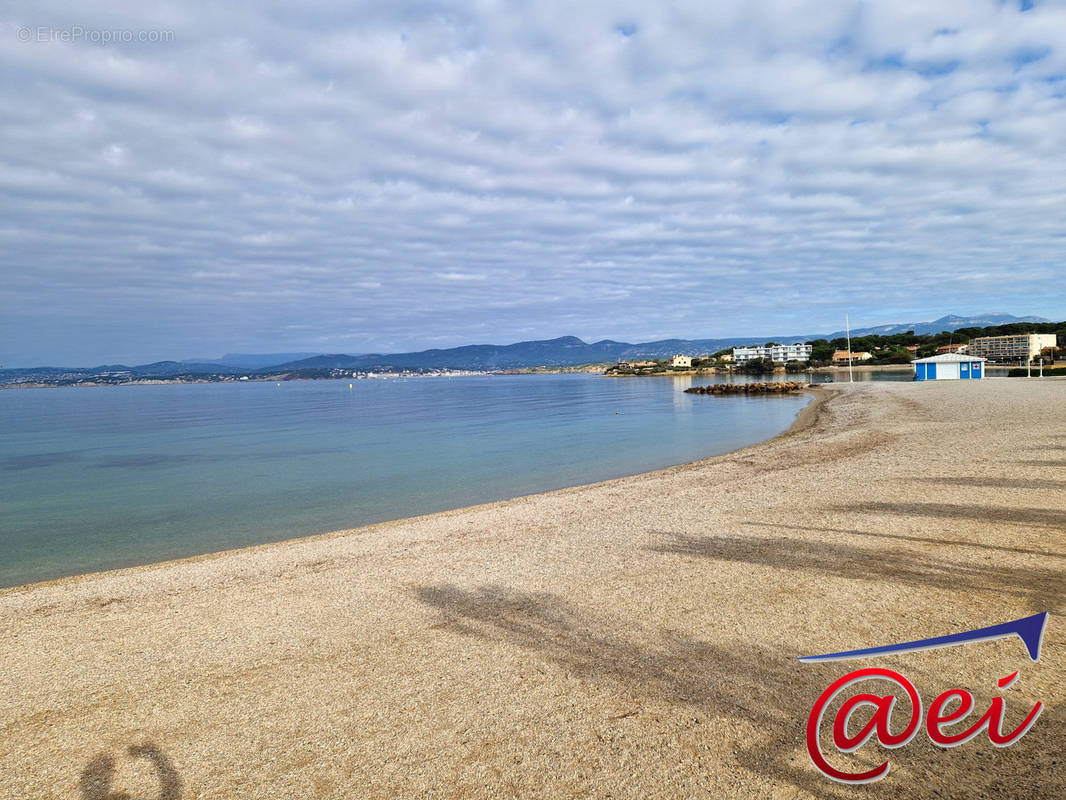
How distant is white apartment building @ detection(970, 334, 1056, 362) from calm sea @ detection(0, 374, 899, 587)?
73902 millimetres

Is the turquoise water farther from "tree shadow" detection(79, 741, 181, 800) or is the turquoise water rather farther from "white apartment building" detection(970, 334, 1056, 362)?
"white apartment building" detection(970, 334, 1056, 362)

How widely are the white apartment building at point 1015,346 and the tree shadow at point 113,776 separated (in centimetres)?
11115

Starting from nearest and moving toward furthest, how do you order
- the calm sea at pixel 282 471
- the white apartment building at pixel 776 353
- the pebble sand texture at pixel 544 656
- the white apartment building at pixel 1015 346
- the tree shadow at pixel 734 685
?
the tree shadow at pixel 734 685 → the pebble sand texture at pixel 544 656 → the calm sea at pixel 282 471 → the white apartment building at pixel 1015 346 → the white apartment building at pixel 776 353

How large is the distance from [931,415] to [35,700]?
2976 centimetres

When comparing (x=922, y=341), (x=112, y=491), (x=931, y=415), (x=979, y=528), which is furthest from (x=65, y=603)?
(x=922, y=341)

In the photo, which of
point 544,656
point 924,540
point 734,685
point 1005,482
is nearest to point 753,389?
point 1005,482

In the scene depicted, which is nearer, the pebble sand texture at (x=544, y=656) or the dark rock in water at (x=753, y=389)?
the pebble sand texture at (x=544, y=656)

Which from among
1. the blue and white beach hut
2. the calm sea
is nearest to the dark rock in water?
the blue and white beach hut

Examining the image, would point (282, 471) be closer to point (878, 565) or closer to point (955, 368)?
point (878, 565)

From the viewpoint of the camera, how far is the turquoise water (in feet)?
49.5

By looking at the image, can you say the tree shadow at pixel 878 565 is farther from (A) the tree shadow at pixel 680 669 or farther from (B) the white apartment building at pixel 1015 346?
(B) the white apartment building at pixel 1015 346

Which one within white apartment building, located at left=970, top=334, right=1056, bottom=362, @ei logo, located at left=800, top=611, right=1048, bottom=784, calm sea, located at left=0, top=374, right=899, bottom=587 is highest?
white apartment building, located at left=970, top=334, right=1056, bottom=362

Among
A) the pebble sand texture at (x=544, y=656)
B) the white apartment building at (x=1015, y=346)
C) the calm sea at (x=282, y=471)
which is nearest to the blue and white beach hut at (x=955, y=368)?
the calm sea at (x=282, y=471)

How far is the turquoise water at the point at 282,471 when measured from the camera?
15.1m
